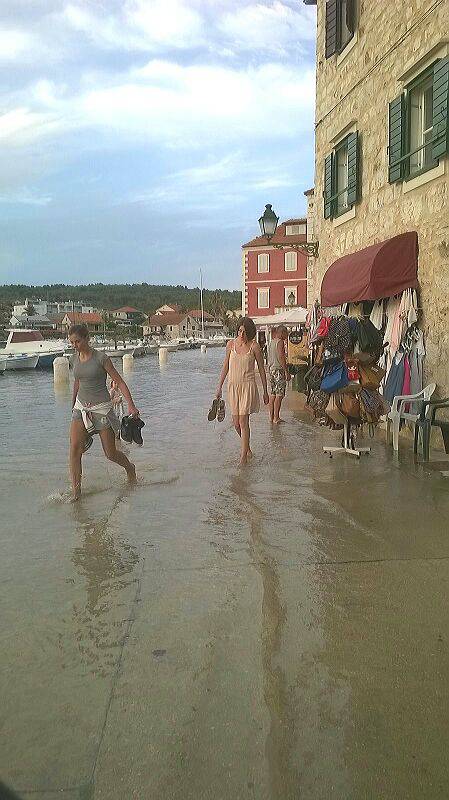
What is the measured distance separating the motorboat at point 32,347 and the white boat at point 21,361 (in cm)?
43

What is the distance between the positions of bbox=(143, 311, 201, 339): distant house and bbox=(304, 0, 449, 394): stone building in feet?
390

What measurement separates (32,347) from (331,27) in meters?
36.4

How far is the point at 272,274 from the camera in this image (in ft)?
192

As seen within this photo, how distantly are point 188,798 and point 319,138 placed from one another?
545 inches

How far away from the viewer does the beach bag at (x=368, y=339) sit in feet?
24.6

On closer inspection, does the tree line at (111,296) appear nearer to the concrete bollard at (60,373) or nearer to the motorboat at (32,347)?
the motorboat at (32,347)

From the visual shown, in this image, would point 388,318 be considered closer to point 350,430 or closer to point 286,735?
point 350,430

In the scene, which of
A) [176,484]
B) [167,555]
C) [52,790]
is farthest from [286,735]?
[176,484]

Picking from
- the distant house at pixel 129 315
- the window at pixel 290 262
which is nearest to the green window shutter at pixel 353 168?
the window at pixel 290 262

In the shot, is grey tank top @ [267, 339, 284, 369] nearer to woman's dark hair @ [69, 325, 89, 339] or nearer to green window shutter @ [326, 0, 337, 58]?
woman's dark hair @ [69, 325, 89, 339]

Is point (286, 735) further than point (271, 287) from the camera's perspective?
No

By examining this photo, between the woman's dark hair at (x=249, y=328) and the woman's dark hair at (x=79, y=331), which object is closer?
the woman's dark hair at (x=79, y=331)

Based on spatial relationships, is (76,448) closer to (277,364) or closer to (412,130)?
(277,364)

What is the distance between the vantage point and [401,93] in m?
9.55
